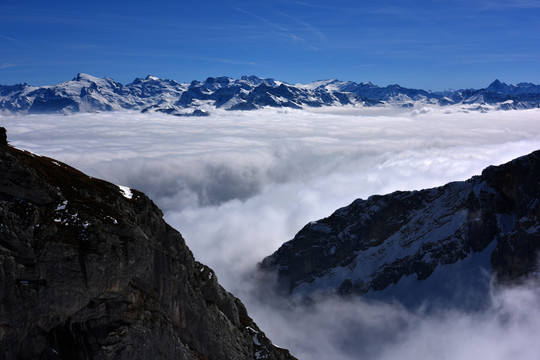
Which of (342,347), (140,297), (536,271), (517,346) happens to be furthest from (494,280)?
(140,297)

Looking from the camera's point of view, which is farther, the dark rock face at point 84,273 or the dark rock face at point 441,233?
the dark rock face at point 441,233

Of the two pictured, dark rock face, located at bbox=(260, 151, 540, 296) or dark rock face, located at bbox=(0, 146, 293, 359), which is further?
dark rock face, located at bbox=(260, 151, 540, 296)

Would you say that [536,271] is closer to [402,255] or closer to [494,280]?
[494,280]

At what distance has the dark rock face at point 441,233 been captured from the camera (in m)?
152

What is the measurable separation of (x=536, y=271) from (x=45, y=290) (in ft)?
500

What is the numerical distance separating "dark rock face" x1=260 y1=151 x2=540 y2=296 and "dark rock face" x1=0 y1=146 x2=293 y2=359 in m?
137

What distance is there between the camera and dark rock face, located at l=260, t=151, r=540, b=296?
497 feet

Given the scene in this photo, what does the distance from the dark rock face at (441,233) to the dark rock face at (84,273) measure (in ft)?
451

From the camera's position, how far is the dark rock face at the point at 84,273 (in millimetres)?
29703

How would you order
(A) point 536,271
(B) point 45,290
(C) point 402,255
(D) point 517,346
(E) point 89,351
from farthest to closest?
(C) point 402,255, (A) point 536,271, (D) point 517,346, (E) point 89,351, (B) point 45,290

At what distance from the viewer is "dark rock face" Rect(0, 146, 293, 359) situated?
97.5 feet

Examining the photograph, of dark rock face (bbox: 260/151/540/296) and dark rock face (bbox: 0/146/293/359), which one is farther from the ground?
dark rock face (bbox: 0/146/293/359)

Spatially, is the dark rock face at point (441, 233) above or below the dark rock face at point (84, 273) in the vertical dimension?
below

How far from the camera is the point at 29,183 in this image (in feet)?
110
